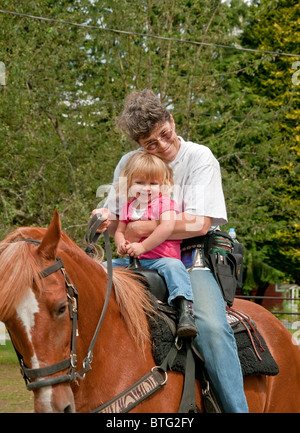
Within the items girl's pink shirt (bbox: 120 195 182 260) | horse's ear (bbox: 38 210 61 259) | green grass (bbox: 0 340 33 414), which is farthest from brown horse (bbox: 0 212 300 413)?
green grass (bbox: 0 340 33 414)

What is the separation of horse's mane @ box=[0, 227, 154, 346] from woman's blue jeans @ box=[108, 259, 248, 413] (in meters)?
0.29

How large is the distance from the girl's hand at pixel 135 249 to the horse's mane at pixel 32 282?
0.37ft

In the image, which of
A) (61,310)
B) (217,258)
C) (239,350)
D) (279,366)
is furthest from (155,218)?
(279,366)

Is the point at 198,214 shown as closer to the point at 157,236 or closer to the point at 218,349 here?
the point at 157,236

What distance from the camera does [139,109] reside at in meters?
3.45

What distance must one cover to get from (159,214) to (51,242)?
98 cm

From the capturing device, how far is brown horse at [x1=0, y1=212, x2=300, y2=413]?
88.6 inches

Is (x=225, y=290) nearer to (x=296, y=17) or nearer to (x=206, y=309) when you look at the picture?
(x=206, y=309)

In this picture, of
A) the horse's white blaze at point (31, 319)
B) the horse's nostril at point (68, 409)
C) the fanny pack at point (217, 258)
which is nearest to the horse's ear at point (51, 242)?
the horse's white blaze at point (31, 319)

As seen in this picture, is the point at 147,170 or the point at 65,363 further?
the point at 147,170

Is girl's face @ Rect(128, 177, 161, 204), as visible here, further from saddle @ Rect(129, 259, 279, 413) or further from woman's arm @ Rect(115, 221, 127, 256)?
saddle @ Rect(129, 259, 279, 413)

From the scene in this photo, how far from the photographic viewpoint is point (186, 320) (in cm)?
295

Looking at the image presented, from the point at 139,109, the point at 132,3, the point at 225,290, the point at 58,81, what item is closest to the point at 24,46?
the point at 58,81

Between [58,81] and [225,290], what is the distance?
27.8ft
